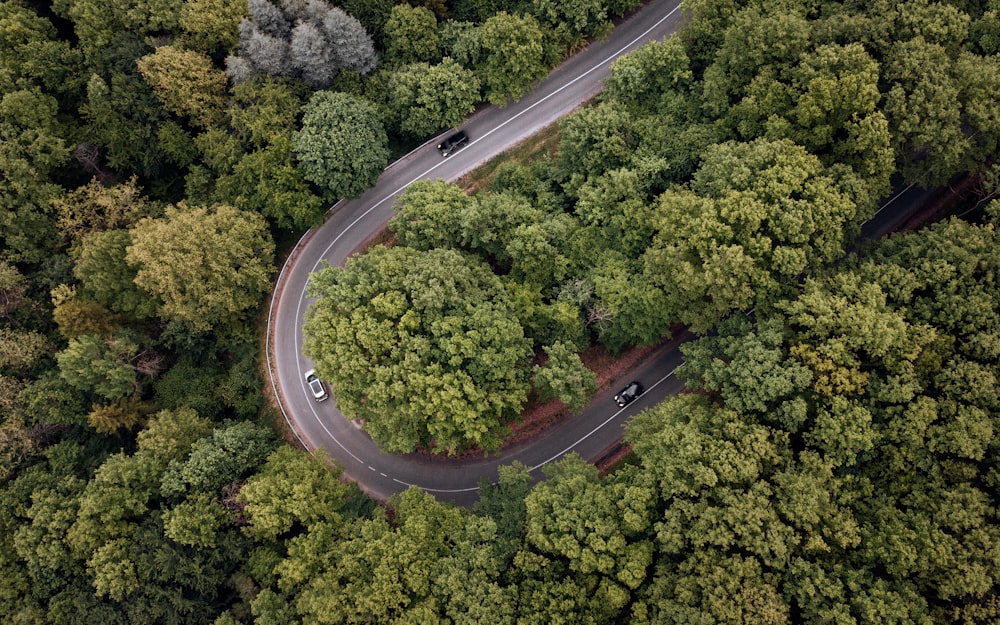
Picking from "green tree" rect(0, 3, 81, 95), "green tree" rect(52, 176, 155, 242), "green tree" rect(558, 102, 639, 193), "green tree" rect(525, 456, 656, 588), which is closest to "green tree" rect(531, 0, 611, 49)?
"green tree" rect(558, 102, 639, 193)

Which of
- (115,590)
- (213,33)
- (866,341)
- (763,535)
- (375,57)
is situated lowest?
(763,535)

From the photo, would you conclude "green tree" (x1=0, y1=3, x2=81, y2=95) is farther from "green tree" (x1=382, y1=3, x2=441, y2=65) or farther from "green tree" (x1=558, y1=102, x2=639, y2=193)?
"green tree" (x1=558, y1=102, x2=639, y2=193)

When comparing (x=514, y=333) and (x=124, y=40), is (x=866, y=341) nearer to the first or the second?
(x=514, y=333)

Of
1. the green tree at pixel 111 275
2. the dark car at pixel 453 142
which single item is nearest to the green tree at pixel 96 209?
the green tree at pixel 111 275

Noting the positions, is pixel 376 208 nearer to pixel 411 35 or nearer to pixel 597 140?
pixel 411 35

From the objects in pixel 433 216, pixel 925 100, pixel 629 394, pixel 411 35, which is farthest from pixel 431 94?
pixel 925 100

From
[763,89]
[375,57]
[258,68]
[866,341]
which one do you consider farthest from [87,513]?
→ [763,89]
